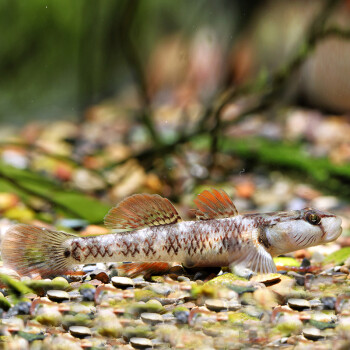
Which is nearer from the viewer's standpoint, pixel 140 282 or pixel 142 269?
pixel 140 282

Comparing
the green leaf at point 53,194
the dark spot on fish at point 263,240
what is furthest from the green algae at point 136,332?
the green leaf at point 53,194

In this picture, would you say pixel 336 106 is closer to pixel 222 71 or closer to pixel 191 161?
pixel 222 71

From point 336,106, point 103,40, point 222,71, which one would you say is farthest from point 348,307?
point 103,40

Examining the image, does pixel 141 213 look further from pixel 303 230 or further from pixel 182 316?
pixel 303 230

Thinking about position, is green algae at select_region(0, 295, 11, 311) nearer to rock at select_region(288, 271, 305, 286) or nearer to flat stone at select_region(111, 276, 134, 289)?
flat stone at select_region(111, 276, 134, 289)

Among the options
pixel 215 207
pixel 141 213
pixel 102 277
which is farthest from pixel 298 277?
pixel 102 277

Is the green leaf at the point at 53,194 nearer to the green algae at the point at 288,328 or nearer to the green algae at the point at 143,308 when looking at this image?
the green algae at the point at 143,308

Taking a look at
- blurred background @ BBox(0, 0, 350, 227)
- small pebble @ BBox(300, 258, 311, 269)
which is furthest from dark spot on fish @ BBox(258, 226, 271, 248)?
blurred background @ BBox(0, 0, 350, 227)
